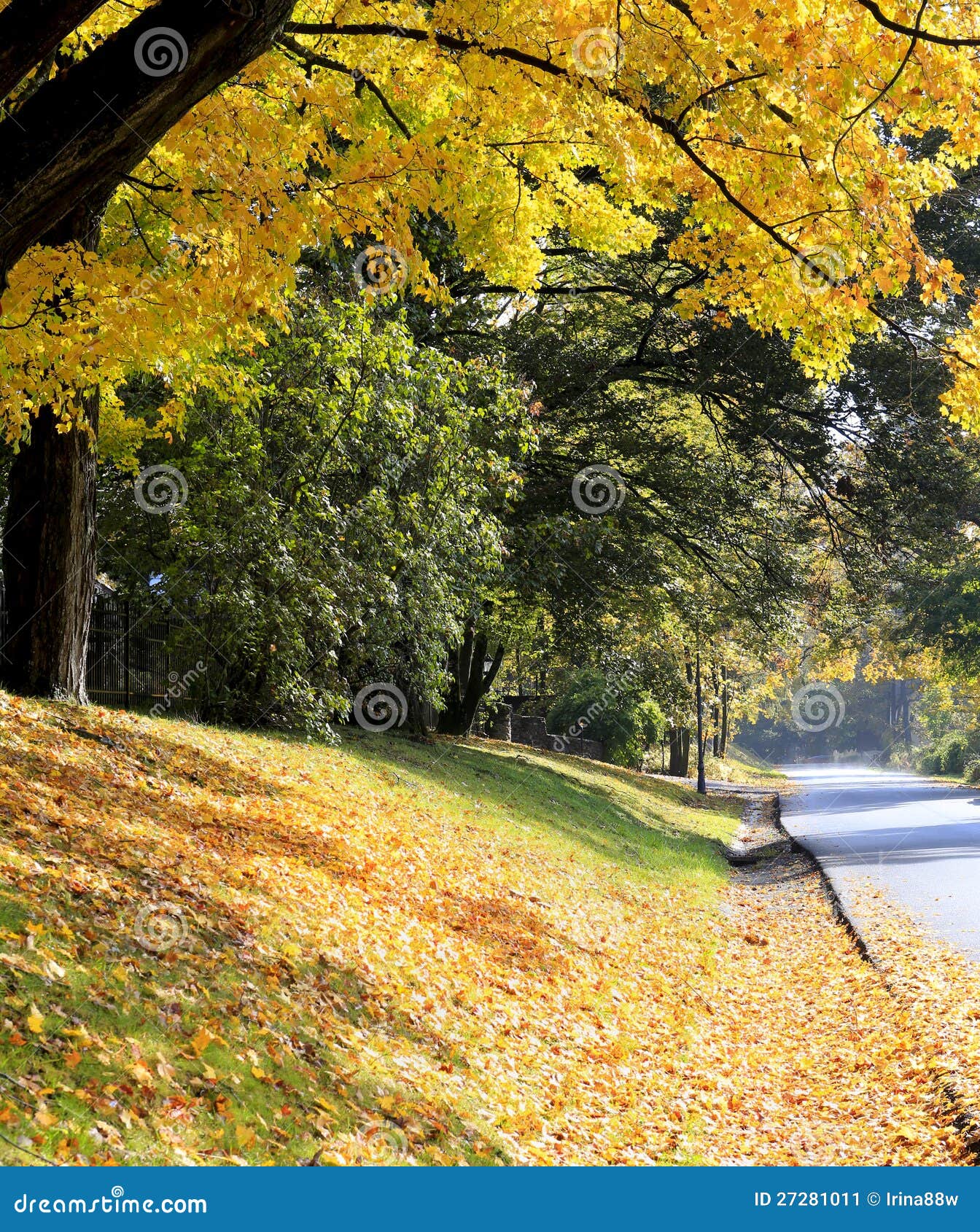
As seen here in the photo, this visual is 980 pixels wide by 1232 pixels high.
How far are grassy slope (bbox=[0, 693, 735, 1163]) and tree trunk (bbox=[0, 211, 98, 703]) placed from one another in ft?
2.57

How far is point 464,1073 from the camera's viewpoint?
6.59 m

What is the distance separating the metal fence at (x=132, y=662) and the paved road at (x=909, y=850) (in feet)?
29.1

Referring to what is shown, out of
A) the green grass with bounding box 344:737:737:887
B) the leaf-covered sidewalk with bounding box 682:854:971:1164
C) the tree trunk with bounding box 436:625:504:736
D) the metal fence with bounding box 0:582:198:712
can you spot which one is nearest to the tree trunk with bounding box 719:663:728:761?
the tree trunk with bounding box 436:625:504:736

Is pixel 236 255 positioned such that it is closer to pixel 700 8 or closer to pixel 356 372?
pixel 700 8

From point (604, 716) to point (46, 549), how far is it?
1140 inches

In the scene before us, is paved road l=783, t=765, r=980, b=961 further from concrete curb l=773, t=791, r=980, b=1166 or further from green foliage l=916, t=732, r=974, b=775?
green foliage l=916, t=732, r=974, b=775

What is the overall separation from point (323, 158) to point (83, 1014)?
678 centimetres

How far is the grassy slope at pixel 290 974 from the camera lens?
4.92 meters

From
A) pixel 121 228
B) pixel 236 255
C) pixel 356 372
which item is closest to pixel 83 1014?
pixel 236 255

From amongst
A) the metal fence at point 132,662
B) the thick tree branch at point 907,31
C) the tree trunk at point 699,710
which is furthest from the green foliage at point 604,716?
the thick tree branch at point 907,31

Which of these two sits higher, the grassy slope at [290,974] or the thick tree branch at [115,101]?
the thick tree branch at [115,101]

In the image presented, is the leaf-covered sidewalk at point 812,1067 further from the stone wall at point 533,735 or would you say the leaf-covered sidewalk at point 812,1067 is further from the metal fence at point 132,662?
the stone wall at point 533,735

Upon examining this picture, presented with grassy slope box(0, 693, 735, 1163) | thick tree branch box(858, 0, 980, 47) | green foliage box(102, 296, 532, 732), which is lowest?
grassy slope box(0, 693, 735, 1163)

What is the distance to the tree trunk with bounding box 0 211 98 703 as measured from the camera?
10828mm
